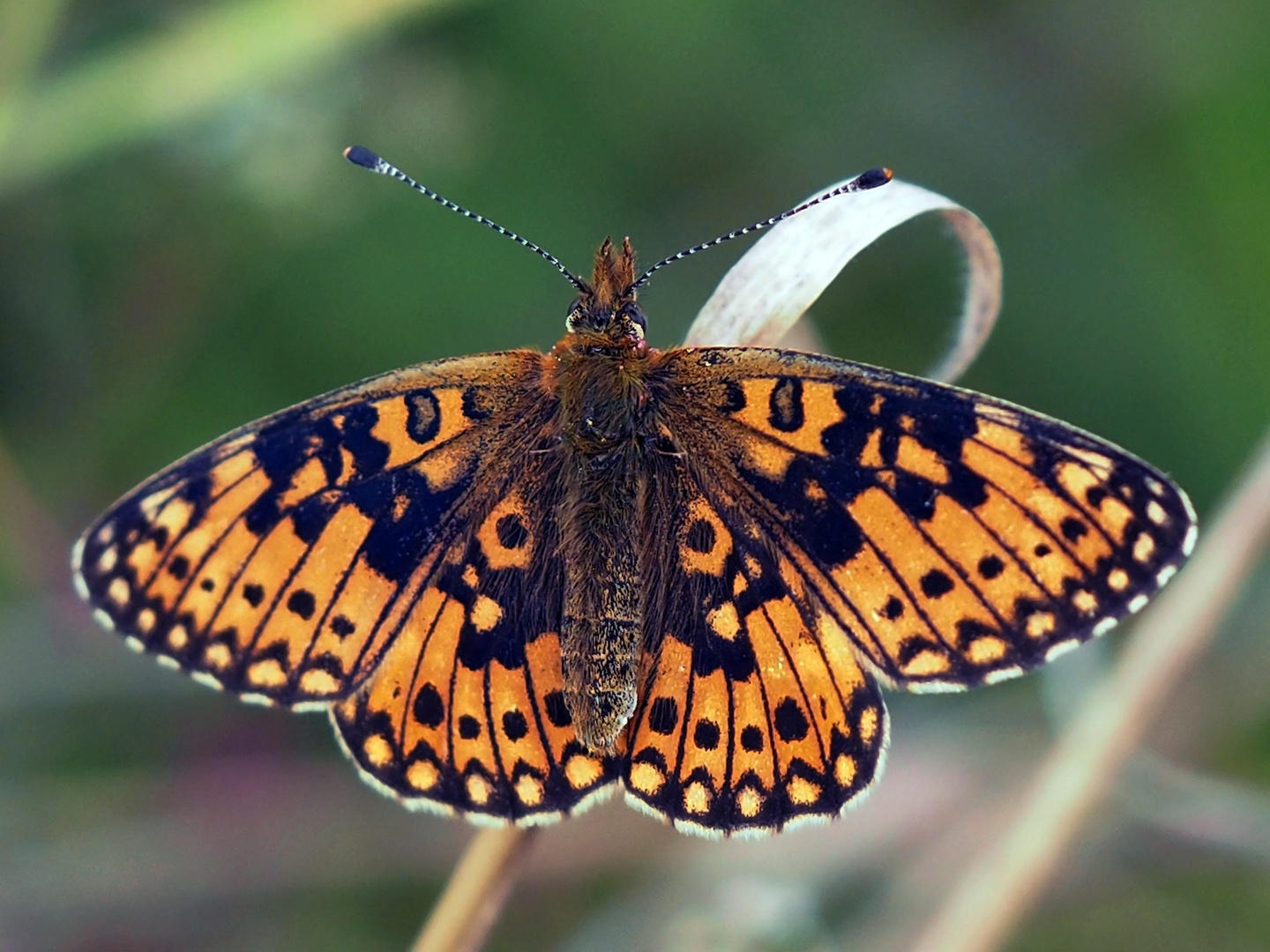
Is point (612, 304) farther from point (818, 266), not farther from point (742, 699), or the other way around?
point (742, 699)

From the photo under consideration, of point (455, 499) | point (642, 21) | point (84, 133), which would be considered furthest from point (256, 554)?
point (642, 21)

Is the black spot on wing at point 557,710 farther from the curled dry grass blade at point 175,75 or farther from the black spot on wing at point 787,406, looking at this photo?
the curled dry grass blade at point 175,75

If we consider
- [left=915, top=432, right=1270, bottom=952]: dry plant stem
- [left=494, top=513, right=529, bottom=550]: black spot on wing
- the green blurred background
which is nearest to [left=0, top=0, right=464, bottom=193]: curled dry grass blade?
the green blurred background

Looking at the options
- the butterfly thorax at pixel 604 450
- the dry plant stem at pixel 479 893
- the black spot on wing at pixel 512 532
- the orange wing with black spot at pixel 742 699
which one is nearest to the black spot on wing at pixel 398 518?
the black spot on wing at pixel 512 532

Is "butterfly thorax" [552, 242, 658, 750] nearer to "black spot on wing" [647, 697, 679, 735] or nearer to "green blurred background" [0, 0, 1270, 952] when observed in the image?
"black spot on wing" [647, 697, 679, 735]

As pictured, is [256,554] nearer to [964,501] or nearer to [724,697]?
[724,697]

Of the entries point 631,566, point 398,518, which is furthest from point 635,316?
point 398,518
